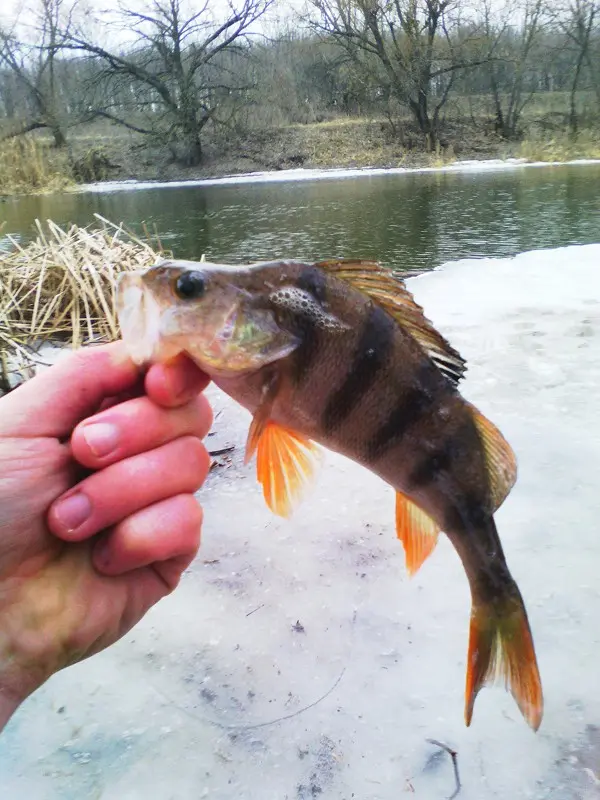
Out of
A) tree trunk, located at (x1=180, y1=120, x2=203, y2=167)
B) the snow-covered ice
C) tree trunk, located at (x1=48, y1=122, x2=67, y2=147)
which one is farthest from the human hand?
tree trunk, located at (x1=48, y1=122, x2=67, y2=147)

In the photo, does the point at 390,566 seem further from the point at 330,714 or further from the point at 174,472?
the point at 174,472

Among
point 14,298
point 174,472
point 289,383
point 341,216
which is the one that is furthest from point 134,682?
point 341,216

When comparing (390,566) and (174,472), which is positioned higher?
(174,472)

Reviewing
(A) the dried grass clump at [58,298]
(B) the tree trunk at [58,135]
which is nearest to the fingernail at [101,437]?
(A) the dried grass clump at [58,298]

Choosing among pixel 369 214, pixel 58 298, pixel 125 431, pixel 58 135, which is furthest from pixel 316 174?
pixel 125 431

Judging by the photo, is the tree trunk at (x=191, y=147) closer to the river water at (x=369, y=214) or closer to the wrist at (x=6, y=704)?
the river water at (x=369, y=214)

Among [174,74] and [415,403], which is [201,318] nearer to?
[415,403]

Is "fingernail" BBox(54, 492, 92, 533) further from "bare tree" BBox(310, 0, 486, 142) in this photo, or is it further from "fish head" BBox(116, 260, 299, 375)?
"bare tree" BBox(310, 0, 486, 142)
